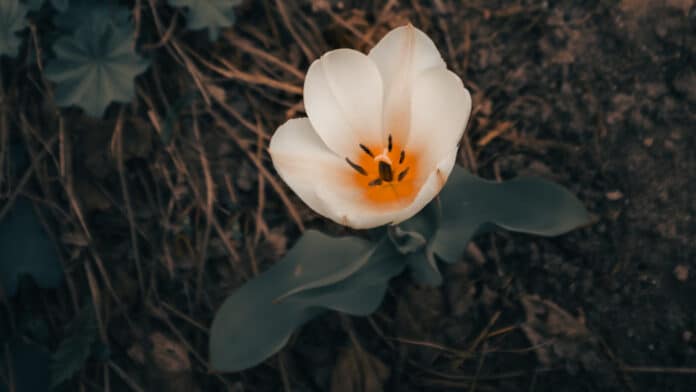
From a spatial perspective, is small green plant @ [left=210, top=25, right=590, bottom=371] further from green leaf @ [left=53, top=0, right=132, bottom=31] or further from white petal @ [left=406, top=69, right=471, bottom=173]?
green leaf @ [left=53, top=0, right=132, bottom=31]

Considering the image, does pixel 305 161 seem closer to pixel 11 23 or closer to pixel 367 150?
pixel 367 150

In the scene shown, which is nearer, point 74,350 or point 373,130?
point 373,130

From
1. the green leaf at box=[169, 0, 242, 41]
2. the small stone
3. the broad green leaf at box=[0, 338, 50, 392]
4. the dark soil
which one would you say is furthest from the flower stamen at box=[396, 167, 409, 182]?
the broad green leaf at box=[0, 338, 50, 392]

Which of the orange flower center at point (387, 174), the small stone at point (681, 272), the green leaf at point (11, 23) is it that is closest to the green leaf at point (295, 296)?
the orange flower center at point (387, 174)

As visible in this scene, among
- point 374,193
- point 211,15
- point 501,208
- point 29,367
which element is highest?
point 211,15

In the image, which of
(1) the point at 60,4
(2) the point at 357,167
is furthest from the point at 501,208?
(1) the point at 60,4
